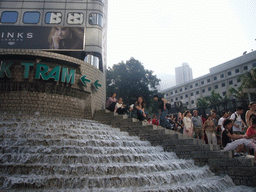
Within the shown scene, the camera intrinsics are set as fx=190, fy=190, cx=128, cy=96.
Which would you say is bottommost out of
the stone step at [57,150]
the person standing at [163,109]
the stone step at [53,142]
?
the stone step at [57,150]

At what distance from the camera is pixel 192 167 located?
20.0 ft

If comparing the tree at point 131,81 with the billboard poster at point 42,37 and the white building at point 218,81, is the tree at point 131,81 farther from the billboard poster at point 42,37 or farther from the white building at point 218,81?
the white building at point 218,81

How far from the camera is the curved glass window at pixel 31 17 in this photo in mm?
19922

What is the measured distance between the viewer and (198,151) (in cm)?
644

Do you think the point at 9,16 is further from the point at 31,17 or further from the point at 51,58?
the point at 51,58

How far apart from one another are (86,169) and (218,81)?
56.9 meters

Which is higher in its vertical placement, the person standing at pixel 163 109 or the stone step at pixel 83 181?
the person standing at pixel 163 109

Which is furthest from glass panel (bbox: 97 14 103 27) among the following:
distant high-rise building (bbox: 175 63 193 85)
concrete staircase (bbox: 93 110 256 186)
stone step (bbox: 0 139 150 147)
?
distant high-rise building (bbox: 175 63 193 85)

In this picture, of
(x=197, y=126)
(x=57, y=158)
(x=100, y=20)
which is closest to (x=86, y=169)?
(x=57, y=158)

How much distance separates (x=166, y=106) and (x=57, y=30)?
1563 cm

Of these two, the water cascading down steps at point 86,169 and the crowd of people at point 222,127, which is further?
the crowd of people at point 222,127

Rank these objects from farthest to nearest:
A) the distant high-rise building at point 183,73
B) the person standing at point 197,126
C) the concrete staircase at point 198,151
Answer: the distant high-rise building at point 183,73 → the person standing at point 197,126 → the concrete staircase at point 198,151

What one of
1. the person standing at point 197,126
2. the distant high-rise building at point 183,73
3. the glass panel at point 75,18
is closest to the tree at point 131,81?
the glass panel at point 75,18

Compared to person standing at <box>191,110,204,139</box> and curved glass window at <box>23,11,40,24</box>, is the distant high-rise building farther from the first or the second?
person standing at <box>191,110,204,139</box>
